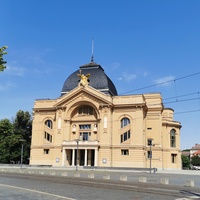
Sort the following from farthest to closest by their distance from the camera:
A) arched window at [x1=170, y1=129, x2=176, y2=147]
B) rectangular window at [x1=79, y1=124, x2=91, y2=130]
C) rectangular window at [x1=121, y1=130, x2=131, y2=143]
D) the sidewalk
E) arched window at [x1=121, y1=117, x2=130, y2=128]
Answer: arched window at [x1=170, y1=129, x2=176, y2=147], rectangular window at [x1=79, y1=124, x2=91, y2=130], arched window at [x1=121, y1=117, x2=130, y2=128], rectangular window at [x1=121, y1=130, x2=131, y2=143], the sidewalk

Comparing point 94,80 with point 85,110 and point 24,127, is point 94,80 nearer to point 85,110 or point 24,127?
point 85,110

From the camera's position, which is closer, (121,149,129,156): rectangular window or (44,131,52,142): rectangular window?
(121,149,129,156): rectangular window

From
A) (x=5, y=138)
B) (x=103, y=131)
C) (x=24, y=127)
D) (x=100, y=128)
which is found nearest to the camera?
(x=103, y=131)

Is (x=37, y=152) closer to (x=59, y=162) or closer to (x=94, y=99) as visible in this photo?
(x=59, y=162)

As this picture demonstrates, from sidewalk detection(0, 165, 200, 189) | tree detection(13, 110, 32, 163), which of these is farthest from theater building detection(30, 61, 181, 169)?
sidewalk detection(0, 165, 200, 189)

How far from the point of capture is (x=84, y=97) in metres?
60.2

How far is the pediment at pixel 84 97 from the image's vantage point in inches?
2311

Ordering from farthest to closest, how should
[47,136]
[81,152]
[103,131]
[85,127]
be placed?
[47,136]
[85,127]
[81,152]
[103,131]

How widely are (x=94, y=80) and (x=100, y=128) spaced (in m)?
11.6

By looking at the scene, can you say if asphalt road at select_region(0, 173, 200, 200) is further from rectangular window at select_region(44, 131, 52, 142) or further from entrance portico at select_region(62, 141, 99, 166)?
rectangular window at select_region(44, 131, 52, 142)

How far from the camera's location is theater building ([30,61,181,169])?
56.9m

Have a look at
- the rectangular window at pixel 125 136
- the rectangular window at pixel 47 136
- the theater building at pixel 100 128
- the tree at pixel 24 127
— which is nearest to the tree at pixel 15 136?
the tree at pixel 24 127

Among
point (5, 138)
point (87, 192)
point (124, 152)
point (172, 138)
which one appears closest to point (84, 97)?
point (124, 152)

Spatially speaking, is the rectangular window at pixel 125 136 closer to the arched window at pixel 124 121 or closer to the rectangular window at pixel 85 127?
the arched window at pixel 124 121
